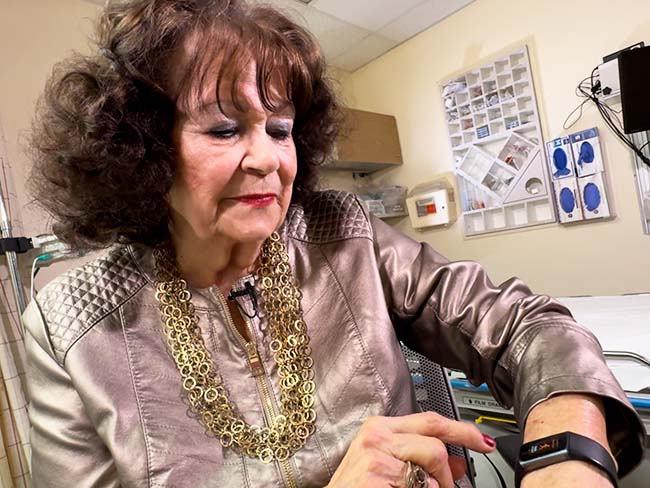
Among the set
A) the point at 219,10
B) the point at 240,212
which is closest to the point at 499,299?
the point at 240,212

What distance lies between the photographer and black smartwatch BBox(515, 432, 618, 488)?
502 millimetres

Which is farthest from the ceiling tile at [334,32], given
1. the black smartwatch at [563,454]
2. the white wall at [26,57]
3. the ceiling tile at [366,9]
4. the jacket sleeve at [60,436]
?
the black smartwatch at [563,454]

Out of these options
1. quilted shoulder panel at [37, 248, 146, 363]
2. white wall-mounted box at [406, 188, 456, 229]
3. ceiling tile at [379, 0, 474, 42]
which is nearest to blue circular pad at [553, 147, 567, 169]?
white wall-mounted box at [406, 188, 456, 229]

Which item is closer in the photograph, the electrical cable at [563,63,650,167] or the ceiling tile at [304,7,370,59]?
the electrical cable at [563,63,650,167]

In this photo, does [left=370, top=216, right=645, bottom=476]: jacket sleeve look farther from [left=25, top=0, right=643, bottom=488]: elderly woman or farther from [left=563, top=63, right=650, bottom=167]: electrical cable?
[left=563, top=63, right=650, bottom=167]: electrical cable

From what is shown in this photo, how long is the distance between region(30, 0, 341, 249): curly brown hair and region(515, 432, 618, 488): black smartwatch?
611 millimetres

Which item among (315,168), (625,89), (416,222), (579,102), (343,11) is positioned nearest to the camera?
(315,168)

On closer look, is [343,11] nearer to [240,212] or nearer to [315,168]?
[315,168]

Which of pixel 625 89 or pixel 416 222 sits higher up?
pixel 625 89

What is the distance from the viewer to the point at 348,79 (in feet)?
11.4

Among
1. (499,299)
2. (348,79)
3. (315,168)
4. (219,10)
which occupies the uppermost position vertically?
(348,79)

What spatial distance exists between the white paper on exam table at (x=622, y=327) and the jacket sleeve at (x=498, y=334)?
20.6 inches

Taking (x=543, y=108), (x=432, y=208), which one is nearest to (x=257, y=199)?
(x=543, y=108)

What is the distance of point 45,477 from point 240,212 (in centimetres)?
51
